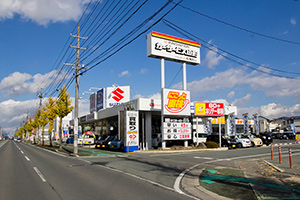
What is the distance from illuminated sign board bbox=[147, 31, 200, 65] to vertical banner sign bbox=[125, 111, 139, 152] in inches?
263

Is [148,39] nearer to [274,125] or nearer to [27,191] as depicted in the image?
[27,191]

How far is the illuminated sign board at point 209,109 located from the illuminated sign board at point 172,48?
5.43 meters

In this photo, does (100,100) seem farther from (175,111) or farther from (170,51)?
(170,51)

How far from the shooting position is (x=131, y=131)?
25.0 metres

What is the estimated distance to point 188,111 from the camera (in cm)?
2830

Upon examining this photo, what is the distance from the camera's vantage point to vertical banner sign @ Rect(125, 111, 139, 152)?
973 inches

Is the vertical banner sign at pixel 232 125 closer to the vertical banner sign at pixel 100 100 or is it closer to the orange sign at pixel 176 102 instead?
the orange sign at pixel 176 102

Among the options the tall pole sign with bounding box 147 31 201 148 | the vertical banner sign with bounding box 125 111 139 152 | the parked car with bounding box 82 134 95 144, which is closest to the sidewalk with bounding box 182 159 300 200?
the vertical banner sign with bounding box 125 111 139 152

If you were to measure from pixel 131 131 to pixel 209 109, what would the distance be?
37.0 ft

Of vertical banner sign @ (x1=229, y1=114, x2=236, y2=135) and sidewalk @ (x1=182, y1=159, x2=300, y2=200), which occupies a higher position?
vertical banner sign @ (x1=229, y1=114, x2=236, y2=135)

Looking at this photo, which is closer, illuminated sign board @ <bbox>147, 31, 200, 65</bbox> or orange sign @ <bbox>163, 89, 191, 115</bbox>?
illuminated sign board @ <bbox>147, 31, 200, 65</bbox>

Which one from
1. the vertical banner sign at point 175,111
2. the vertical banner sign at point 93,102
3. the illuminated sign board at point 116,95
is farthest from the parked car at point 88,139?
the vertical banner sign at point 175,111

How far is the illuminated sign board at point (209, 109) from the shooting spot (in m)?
30.8

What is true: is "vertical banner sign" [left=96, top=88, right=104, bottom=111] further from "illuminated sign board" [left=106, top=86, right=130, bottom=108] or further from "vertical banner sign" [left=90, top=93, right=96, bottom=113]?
"vertical banner sign" [left=90, top=93, right=96, bottom=113]
